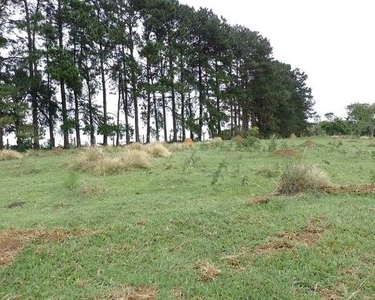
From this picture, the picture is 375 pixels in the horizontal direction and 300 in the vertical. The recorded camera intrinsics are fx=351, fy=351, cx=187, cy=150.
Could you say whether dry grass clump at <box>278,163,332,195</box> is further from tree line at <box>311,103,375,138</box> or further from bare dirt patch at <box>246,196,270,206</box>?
tree line at <box>311,103,375,138</box>

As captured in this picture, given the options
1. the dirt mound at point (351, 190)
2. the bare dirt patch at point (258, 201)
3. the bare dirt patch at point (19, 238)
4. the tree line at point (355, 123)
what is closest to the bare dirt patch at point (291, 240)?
the bare dirt patch at point (258, 201)

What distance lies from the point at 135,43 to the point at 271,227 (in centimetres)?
2429

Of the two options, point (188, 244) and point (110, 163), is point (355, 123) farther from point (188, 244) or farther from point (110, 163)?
point (188, 244)

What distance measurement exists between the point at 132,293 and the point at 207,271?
0.67m

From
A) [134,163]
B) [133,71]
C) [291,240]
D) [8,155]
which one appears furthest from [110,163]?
[133,71]

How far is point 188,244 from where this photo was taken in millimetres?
3670

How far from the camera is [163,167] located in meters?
8.80

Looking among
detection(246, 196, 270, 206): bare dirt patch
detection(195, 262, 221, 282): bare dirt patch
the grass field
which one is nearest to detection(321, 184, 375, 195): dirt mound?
the grass field

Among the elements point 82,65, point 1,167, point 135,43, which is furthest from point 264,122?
point 1,167

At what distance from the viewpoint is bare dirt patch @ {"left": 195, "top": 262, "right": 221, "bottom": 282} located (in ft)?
9.68

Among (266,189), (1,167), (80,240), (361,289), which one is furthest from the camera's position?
(1,167)

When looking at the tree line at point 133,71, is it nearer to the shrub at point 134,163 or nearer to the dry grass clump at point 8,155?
the dry grass clump at point 8,155

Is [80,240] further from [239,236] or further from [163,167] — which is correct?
[163,167]

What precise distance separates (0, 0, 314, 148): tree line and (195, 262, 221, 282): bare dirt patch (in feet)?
50.7
